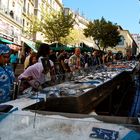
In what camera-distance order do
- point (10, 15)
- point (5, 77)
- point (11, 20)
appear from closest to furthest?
point (5, 77) → point (11, 20) → point (10, 15)

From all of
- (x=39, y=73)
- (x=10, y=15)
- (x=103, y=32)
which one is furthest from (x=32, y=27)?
(x=39, y=73)

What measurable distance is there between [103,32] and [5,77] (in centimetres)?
6831

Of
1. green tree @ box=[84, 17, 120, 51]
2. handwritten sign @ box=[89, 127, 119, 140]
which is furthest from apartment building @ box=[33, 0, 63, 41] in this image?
handwritten sign @ box=[89, 127, 119, 140]

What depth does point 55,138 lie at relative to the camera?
11.0ft

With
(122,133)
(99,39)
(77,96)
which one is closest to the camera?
(122,133)

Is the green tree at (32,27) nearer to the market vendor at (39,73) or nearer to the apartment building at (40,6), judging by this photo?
the apartment building at (40,6)

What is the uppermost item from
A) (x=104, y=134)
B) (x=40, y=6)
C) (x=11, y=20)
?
(x=40, y=6)

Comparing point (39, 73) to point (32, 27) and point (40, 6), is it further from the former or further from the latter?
point (40, 6)

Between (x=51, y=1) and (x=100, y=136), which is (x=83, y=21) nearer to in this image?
(x=51, y=1)

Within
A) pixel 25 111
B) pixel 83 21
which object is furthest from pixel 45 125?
pixel 83 21

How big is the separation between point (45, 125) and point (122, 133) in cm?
63

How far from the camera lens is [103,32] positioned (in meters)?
73.4

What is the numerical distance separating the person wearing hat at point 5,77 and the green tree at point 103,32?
65.8m

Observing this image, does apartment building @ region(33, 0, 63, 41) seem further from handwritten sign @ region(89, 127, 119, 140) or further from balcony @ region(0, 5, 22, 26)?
handwritten sign @ region(89, 127, 119, 140)
